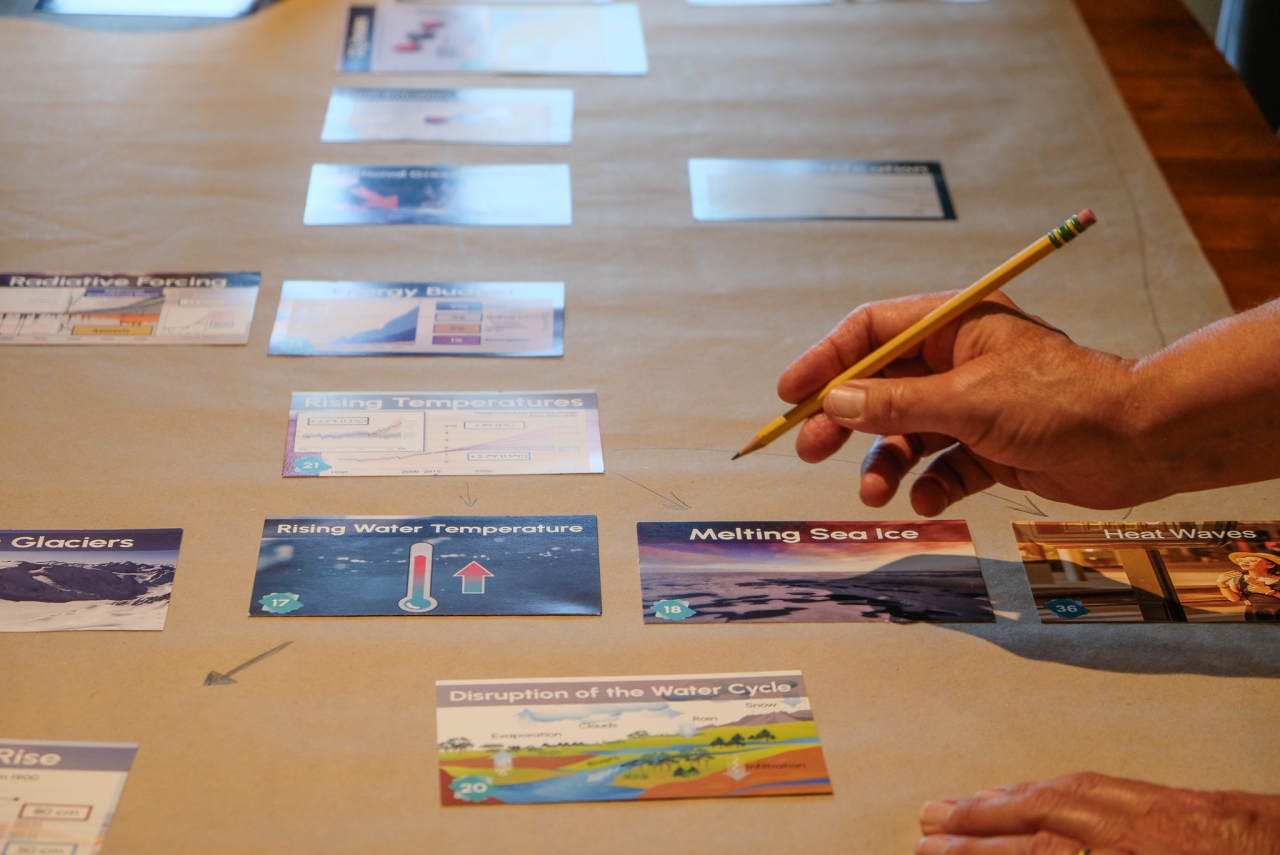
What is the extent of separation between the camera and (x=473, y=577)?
1038 mm

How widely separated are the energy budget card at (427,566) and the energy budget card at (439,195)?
0.49m

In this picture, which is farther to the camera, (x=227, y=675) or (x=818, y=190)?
(x=818, y=190)

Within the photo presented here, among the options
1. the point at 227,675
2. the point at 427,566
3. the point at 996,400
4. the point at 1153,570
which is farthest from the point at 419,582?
the point at 1153,570

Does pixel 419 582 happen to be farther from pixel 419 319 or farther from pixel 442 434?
pixel 419 319

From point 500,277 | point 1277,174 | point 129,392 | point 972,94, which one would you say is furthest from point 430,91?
point 1277,174

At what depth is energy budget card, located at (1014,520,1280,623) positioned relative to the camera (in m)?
1.06

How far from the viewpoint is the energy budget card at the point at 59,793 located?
830mm

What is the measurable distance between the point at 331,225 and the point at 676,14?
745 millimetres

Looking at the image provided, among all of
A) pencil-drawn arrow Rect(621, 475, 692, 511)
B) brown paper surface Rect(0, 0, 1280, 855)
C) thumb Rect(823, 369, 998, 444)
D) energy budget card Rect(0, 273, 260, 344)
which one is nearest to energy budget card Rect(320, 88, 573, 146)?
brown paper surface Rect(0, 0, 1280, 855)

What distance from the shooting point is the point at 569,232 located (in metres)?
1.42

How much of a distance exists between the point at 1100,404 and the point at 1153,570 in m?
0.24

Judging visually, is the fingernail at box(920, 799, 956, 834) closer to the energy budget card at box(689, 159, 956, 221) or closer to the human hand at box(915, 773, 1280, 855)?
the human hand at box(915, 773, 1280, 855)

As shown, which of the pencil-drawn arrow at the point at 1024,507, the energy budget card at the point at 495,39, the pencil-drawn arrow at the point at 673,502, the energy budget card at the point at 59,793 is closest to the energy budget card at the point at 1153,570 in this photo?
the pencil-drawn arrow at the point at 1024,507

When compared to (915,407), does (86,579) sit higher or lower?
lower
